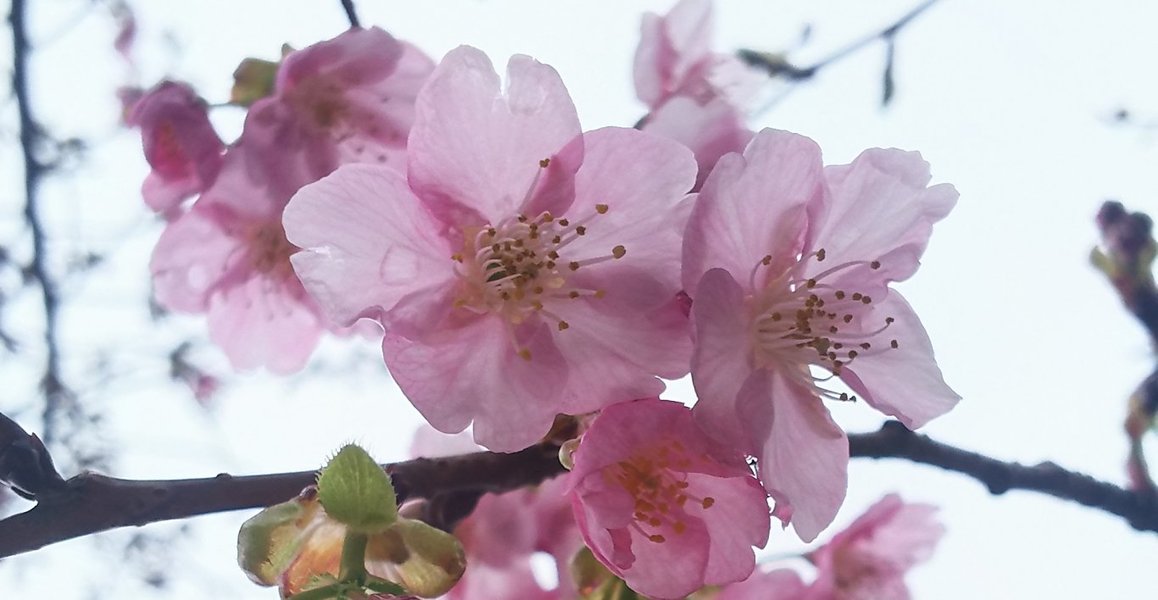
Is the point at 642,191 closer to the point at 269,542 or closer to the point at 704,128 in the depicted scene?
the point at 704,128

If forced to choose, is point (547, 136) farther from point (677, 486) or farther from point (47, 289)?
point (47, 289)

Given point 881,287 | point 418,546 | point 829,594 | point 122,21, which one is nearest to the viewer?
point 418,546

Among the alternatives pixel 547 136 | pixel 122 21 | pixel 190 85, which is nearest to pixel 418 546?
pixel 547 136

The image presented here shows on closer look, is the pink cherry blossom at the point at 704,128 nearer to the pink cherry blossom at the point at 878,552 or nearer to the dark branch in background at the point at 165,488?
the dark branch in background at the point at 165,488

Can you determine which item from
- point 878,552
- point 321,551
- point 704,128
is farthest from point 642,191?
point 878,552

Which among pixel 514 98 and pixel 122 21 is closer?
pixel 514 98

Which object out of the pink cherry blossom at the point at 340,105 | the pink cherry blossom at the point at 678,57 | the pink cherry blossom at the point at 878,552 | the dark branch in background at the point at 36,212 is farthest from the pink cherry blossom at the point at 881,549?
the dark branch in background at the point at 36,212
